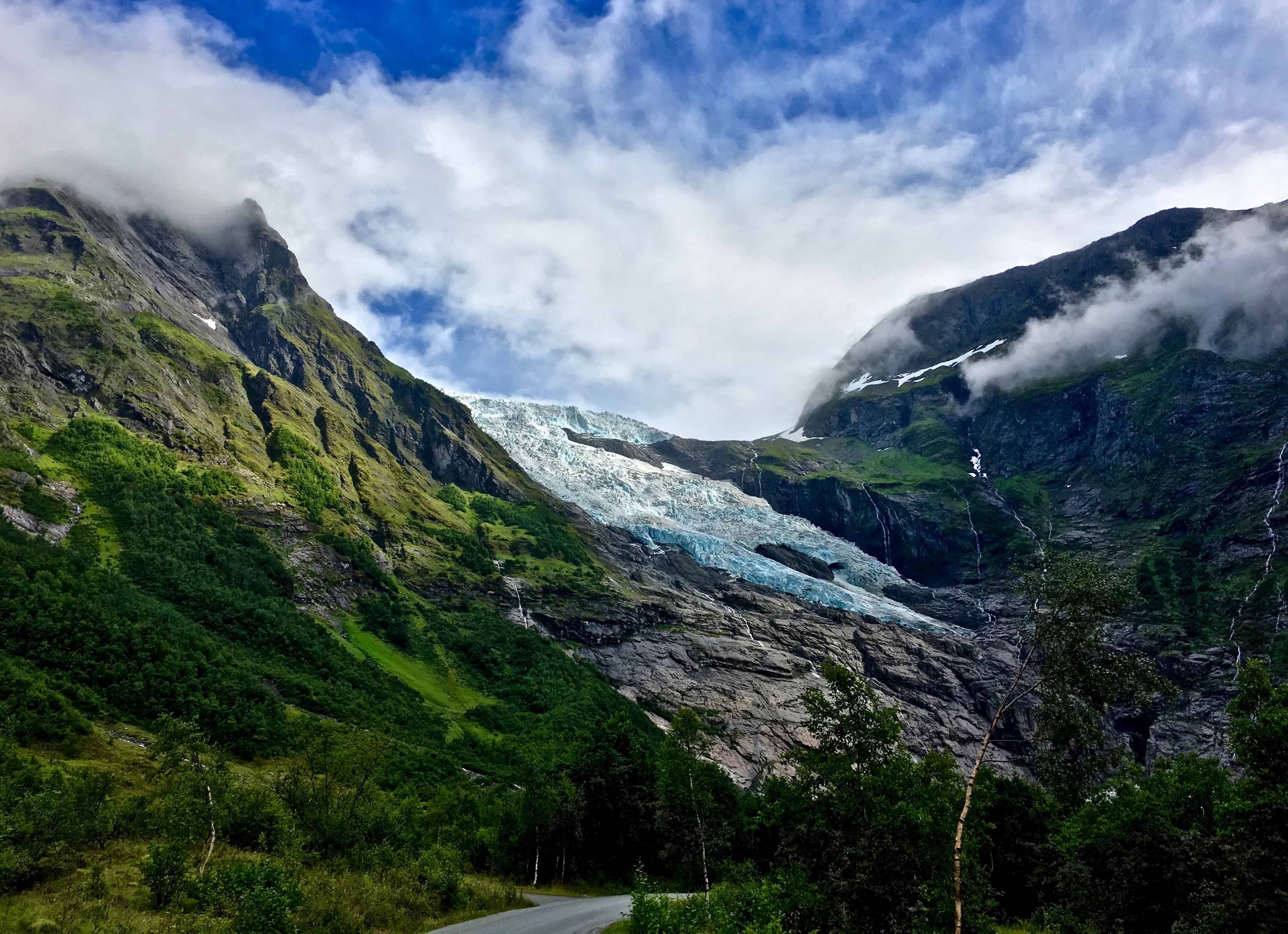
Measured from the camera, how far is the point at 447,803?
62.5 metres

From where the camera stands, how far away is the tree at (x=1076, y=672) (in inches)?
962

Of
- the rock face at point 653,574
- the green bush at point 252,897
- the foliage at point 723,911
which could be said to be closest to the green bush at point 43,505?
the rock face at point 653,574

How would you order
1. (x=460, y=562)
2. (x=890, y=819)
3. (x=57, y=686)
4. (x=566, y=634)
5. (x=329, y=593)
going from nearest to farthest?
(x=890, y=819) → (x=57, y=686) → (x=329, y=593) → (x=566, y=634) → (x=460, y=562)

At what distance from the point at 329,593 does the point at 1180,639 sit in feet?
626

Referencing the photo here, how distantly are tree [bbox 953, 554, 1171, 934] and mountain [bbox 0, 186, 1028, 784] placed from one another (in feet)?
227

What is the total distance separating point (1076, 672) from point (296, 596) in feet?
412

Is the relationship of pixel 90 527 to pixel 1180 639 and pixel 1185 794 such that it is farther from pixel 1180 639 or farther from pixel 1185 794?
pixel 1180 639

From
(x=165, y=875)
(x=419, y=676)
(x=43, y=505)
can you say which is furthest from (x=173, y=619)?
(x=165, y=875)

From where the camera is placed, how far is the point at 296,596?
120188mm

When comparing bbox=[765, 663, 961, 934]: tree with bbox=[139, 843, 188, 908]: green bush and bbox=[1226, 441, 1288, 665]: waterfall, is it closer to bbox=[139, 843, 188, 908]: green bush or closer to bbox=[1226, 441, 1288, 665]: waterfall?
bbox=[139, 843, 188, 908]: green bush

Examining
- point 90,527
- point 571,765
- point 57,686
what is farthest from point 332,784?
point 90,527

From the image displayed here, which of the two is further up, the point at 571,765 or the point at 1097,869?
the point at 571,765

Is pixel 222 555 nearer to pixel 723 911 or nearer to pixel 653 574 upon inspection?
pixel 653 574

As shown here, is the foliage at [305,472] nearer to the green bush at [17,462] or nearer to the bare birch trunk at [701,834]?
the green bush at [17,462]
